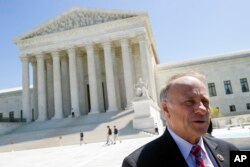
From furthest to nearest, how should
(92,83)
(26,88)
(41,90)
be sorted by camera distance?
(26,88) → (41,90) → (92,83)

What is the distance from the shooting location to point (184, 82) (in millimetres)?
2279

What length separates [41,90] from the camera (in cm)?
4728

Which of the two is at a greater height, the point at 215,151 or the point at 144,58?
the point at 144,58

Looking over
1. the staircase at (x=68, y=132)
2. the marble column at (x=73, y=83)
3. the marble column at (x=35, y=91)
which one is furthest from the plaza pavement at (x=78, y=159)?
the marble column at (x=35, y=91)

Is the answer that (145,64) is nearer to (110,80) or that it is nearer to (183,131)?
(110,80)

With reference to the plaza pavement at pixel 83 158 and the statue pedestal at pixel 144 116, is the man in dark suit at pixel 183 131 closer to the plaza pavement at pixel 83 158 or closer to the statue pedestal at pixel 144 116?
the plaza pavement at pixel 83 158

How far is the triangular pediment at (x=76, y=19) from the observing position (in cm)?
4528

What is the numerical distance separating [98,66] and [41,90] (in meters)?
10.4

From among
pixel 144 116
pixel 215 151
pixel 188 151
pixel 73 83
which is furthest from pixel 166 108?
pixel 73 83

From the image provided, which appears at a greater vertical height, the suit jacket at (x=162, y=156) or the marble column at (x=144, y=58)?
the marble column at (x=144, y=58)

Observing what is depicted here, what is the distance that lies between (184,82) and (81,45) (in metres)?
45.0

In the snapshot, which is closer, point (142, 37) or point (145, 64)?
point (145, 64)

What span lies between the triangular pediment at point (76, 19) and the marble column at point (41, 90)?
453 centimetres

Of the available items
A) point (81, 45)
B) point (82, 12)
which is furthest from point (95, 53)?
point (82, 12)
